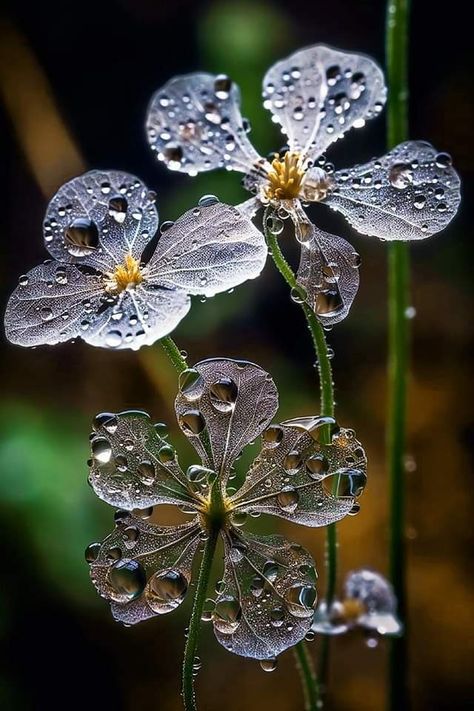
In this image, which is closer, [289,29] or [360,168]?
[360,168]

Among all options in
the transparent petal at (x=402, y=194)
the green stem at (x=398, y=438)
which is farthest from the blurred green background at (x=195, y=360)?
the transparent petal at (x=402, y=194)

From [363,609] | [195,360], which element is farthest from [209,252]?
[195,360]

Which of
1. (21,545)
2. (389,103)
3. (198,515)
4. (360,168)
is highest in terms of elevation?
(389,103)

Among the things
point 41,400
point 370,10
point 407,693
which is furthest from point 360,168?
point 370,10

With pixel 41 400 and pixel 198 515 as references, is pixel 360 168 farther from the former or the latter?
pixel 41 400

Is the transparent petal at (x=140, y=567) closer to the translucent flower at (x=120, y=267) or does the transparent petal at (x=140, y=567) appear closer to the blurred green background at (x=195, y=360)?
the translucent flower at (x=120, y=267)

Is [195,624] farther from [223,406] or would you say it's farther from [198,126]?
[198,126]
